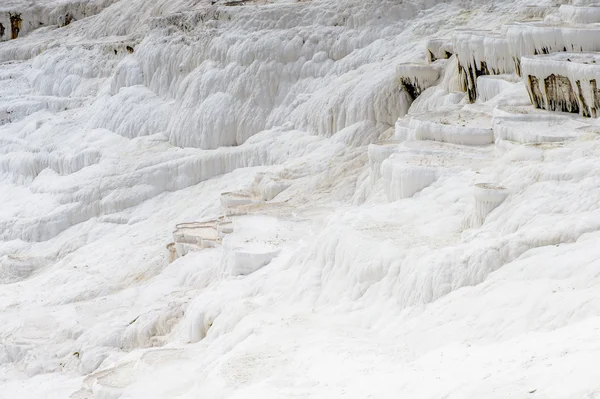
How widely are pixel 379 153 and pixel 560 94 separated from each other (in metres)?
3.63

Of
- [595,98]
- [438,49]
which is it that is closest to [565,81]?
[595,98]

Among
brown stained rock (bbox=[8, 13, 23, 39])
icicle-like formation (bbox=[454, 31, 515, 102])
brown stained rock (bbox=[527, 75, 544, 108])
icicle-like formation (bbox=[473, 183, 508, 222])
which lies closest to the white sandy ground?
icicle-like formation (bbox=[473, 183, 508, 222])

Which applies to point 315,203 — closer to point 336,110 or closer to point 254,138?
point 336,110

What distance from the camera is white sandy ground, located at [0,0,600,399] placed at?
1073 cm

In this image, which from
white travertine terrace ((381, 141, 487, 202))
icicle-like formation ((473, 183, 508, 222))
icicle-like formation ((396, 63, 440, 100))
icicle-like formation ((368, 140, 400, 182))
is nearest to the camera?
icicle-like formation ((473, 183, 508, 222))

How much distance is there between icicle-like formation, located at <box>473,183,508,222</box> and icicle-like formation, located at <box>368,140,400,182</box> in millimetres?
4842

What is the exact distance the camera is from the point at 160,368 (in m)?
13.9

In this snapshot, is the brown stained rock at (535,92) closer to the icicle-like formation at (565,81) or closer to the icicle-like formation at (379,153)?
the icicle-like formation at (565,81)

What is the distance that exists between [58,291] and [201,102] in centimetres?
914

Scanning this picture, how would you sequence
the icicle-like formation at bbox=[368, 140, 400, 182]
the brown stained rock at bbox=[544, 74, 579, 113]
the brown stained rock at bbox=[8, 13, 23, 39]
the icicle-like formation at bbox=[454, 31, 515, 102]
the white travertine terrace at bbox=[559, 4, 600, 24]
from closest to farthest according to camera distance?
1. the brown stained rock at bbox=[544, 74, 579, 113]
2. the icicle-like formation at bbox=[368, 140, 400, 182]
3. the white travertine terrace at bbox=[559, 4, 600, 24]
4. the icicle-like formation at bbox=[454, 31, 515, 102]
5. the brown stained rock at bbox=[8, 13, 23, 39]

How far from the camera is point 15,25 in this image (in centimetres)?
4331

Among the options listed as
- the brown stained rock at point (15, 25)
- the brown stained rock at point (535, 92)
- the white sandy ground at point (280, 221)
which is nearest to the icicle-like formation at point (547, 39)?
the white sandy ground at point (280, 221)

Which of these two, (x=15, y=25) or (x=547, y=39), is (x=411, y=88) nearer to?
(x=547, y=39)

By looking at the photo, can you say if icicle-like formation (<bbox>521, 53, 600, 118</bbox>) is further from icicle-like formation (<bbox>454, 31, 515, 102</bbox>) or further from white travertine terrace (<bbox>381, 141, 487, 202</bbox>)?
icicle-like formation (<bbox>454, 31, 515, 102</bbox>)
